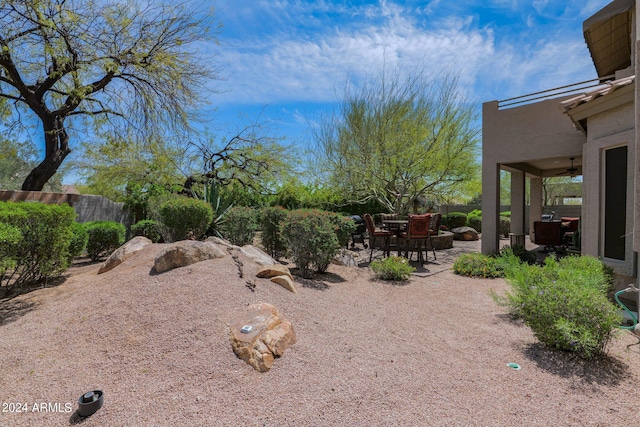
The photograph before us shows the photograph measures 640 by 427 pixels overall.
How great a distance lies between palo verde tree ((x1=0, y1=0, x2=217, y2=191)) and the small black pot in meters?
8.05

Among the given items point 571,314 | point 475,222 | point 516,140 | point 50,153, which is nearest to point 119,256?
point 50,153

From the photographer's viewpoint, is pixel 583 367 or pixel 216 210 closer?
pixel 583 367

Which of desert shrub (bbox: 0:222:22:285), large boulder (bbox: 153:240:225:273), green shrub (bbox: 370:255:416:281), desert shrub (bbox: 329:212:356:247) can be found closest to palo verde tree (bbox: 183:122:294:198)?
desert shrub (bbox: 329:212:356:247)

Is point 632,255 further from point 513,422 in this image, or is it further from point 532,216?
point 532,216

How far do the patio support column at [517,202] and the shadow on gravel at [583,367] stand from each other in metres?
8.89

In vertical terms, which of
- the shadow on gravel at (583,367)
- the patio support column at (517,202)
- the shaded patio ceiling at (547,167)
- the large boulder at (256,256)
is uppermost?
the shaded patio ceiling at (547,167)

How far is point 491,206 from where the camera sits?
8781 millimetres

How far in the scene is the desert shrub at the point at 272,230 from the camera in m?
7.55

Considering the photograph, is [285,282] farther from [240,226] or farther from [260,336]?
[240,226]

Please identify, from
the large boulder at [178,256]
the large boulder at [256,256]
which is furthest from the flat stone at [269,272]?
the large boulder at [178,256]

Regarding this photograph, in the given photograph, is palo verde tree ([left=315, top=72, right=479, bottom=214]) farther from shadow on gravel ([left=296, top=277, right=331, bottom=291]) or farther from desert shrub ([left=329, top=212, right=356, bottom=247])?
shadow on gravel ([left=296, top=277, right=331, bottom=291])

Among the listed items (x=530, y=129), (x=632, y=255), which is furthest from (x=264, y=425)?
(x=530, y=129)

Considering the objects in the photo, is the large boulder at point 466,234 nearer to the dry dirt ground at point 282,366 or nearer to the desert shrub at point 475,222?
the desert shrub at point 475,222

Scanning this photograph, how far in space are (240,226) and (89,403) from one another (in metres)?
5.64
